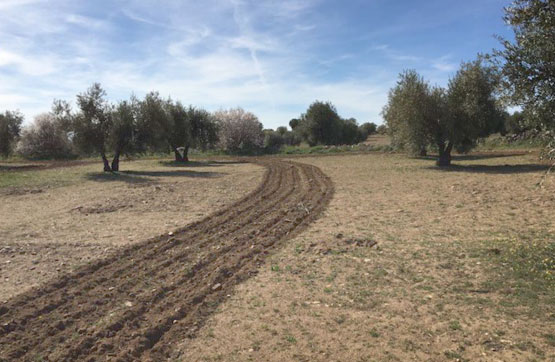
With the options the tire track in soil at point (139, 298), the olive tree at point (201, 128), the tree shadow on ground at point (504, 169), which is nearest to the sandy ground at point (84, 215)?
the tire track in soil at point (139, 298)

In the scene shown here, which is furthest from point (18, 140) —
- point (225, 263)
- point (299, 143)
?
point (225, 263)

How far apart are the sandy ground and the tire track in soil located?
2.78 feet

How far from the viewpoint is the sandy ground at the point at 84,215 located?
937cm

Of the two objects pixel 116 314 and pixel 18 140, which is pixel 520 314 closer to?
pixel 116 314

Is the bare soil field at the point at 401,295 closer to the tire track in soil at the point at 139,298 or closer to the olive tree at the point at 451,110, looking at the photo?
the tire track in soil at the point at 139,298

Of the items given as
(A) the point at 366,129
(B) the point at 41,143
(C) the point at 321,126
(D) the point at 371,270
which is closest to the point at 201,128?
(B) the point at 41,143

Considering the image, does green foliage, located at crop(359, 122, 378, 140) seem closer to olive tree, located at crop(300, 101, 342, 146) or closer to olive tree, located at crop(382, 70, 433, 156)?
olive tree, located at crop(300, 101, 342, 146)

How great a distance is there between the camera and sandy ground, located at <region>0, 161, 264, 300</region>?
937 cm

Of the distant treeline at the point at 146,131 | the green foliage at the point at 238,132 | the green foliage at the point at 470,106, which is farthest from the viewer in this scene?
the green foliage at the point at 238,132

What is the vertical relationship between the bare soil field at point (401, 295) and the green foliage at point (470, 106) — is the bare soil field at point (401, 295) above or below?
below

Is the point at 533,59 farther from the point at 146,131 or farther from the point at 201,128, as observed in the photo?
the point at 201,128

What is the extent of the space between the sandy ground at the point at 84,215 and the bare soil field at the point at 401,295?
15.3 ft

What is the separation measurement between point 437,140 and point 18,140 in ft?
179

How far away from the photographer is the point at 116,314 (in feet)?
21.5
